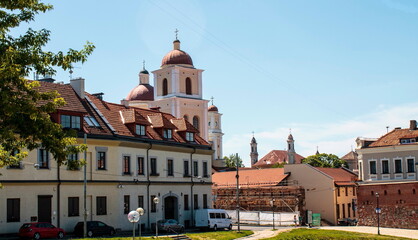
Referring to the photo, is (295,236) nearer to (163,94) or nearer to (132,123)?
(132,123)

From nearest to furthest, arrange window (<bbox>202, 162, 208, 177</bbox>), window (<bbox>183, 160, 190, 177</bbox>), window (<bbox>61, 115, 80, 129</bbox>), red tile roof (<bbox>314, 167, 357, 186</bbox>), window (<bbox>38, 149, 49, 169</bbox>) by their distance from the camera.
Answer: window (<bbox>38, 149, 49, 169</bbox>), window (<bbox>61, 115, 80, 129</bbox>), window (<bbox>183, 160, 190, 177</bbox>), window (<bbox>202, 162, 208, 177</bbox>), red tile roof (<bbox>314, 167, 357, 186</bbox>)

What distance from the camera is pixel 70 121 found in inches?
1704

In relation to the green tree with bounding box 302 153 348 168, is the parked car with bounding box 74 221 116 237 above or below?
below

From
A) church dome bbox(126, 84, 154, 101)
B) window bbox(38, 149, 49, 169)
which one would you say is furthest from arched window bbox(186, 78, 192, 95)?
window bbox(38, 149, 49, 169)

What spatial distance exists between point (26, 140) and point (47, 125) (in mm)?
1228

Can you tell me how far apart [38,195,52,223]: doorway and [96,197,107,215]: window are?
14.1 feet

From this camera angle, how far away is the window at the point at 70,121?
42875mm

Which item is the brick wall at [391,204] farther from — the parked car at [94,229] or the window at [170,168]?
the parked car at [94,229]

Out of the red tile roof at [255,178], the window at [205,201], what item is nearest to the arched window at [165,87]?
the red tile roof at [255,178]

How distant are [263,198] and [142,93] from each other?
4351 centimetres

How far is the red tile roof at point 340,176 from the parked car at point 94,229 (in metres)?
36.1

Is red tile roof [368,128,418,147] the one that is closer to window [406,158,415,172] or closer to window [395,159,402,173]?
window [395,159,402,173]

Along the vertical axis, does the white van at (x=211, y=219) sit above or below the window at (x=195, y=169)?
below

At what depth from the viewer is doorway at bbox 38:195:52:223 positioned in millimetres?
41000
